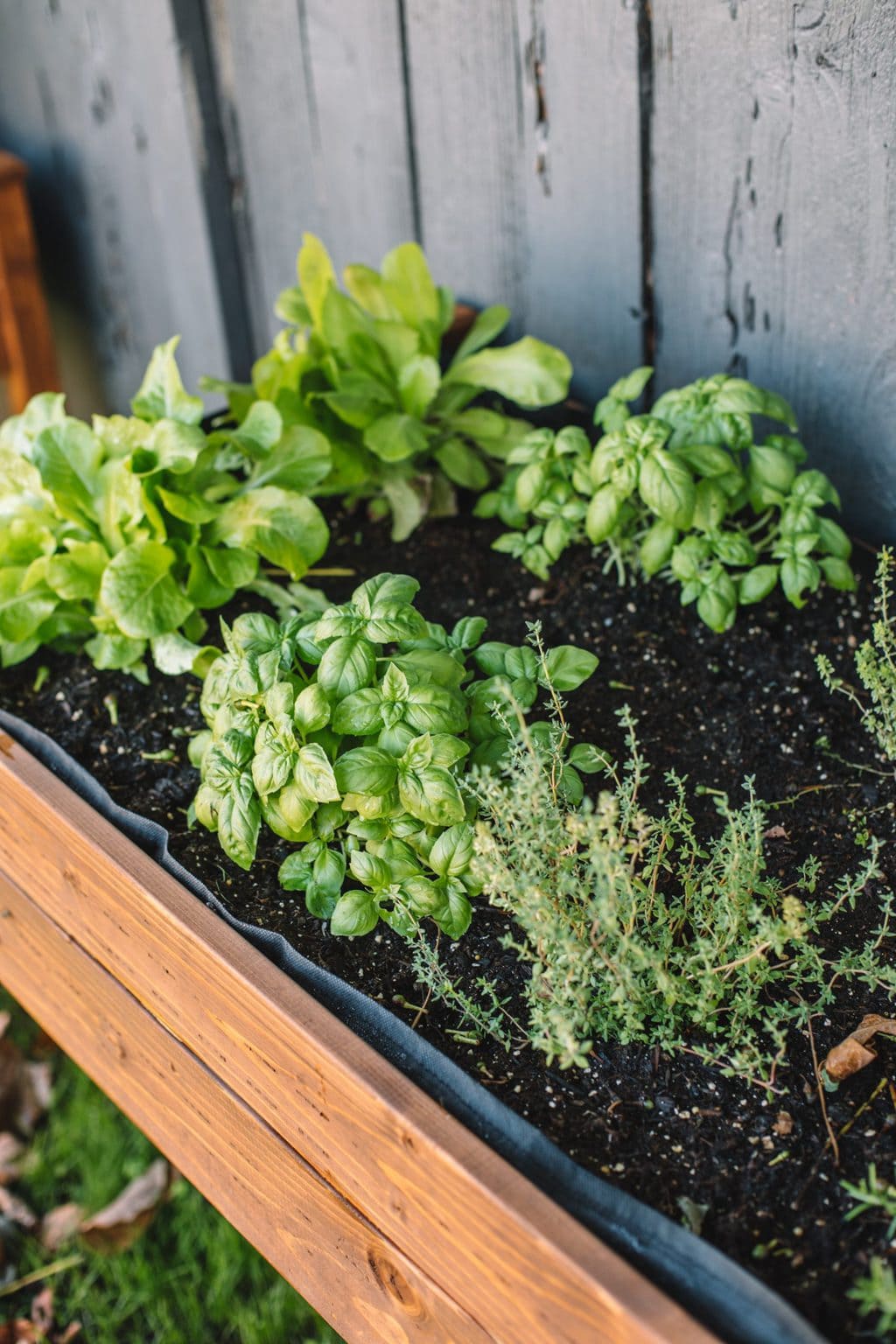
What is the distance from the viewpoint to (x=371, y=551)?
1809mm

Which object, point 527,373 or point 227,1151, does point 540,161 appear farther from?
point 227,1151

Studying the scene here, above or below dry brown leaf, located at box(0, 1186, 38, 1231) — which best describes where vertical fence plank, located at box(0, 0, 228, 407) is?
above

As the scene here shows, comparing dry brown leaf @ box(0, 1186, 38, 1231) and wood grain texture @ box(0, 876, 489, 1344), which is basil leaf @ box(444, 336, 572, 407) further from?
dry brown leaf @ box(0, 1186, 38, 1231)

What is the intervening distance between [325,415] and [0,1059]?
1313 millimetres

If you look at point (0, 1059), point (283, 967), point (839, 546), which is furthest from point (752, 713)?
point (0, 1059)

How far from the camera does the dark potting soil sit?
Result: 3.31ft

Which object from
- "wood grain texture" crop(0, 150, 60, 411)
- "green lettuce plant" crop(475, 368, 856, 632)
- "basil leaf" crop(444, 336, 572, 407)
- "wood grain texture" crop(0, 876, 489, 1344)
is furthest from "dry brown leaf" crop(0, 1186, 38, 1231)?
"wood grain texture" crop(0, 150, 60, 411)

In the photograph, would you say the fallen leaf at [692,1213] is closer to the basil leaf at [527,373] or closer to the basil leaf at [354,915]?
the basil leaf at [354,915]

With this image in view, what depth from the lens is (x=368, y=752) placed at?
117 cm

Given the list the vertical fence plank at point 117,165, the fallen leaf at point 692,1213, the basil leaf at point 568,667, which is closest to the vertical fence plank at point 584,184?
the basil leaf at point 568,667

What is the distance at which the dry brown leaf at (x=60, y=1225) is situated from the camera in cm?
200

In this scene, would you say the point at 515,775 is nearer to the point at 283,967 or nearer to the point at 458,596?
the point at 283,967

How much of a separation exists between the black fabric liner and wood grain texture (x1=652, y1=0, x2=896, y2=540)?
0.98 m

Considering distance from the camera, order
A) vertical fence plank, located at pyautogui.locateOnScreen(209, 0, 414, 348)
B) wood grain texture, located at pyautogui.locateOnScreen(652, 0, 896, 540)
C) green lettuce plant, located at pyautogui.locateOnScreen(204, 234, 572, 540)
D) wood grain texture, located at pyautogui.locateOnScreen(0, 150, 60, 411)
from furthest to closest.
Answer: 1. wood grain texture, located at pyautogui.locateOnScreen(0, 150, 60, 411)
2. vertical fence plank, located at pyautogui.locateOnScreen(209, 0, 414, 348)
3. green lettuce plant, located at pyautogui.locateOnScreen(204, 234, 572, 540)
4. wood grain texture, located at pyautogui.locateOnScreen(652, 0, 896, 540)
